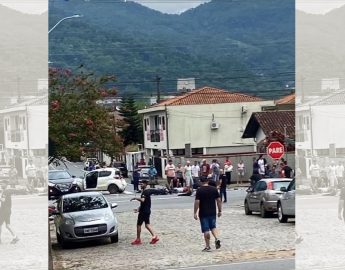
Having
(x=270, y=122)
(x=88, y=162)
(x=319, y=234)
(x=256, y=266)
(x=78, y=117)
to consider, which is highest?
(x=78, y=117)

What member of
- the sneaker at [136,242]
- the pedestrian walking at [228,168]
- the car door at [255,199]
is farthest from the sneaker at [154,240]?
the car door at [255,199]

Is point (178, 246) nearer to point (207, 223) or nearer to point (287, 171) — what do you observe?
point (207, 223)

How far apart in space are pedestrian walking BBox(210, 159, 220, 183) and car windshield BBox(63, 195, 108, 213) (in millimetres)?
1557

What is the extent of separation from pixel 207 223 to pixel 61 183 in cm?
211

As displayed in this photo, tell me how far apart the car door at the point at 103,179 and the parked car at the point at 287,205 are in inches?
103

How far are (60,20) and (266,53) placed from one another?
9.27 ft

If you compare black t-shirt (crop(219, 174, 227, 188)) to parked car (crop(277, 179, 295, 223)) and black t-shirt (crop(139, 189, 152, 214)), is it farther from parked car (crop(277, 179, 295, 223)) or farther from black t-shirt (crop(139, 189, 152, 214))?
black t-shirt (crop(139, 189, 152, 214))

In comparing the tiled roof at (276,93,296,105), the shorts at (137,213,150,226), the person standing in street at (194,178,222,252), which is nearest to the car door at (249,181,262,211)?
the person standing in street at (194,178,222,252)

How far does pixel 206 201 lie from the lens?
39.6 feet

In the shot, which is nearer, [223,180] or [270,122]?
[270,122]

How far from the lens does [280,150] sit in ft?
A: 41.8

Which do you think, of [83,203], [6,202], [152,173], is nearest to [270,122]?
[152,173]

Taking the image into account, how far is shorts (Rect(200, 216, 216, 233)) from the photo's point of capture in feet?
39.4

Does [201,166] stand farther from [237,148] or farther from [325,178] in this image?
[325,178]
